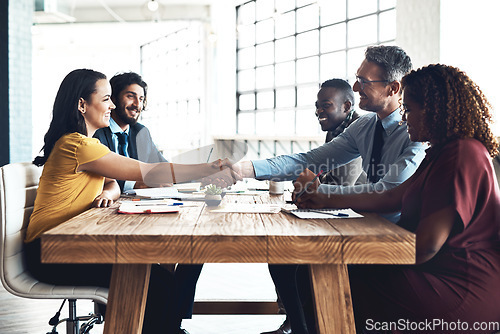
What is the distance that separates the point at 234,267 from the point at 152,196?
1.95 metres

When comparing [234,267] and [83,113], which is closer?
[83,113]

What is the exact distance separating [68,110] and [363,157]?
1.37 m

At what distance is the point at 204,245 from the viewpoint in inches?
50.0

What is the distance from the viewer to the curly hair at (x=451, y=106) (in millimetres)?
1515

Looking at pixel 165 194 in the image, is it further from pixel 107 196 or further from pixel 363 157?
pixel 363 157

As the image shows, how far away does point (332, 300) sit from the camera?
1.48 meters

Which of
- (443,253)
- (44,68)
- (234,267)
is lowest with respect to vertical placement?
(234,267)

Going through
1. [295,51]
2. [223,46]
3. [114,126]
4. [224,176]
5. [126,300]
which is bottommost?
[126,300]

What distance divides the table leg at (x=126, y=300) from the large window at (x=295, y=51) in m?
4.61

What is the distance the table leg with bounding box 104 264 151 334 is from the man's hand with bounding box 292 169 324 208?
0.61 meters

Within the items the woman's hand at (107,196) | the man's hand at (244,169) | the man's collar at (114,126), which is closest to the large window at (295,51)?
the man's collar at (114,126)

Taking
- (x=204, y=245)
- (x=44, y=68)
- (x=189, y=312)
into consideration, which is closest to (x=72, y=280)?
(x=189, y=312)

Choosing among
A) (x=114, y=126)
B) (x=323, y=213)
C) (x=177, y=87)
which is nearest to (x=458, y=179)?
(x=323, y=213)

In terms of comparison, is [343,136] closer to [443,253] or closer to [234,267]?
[443,253]
